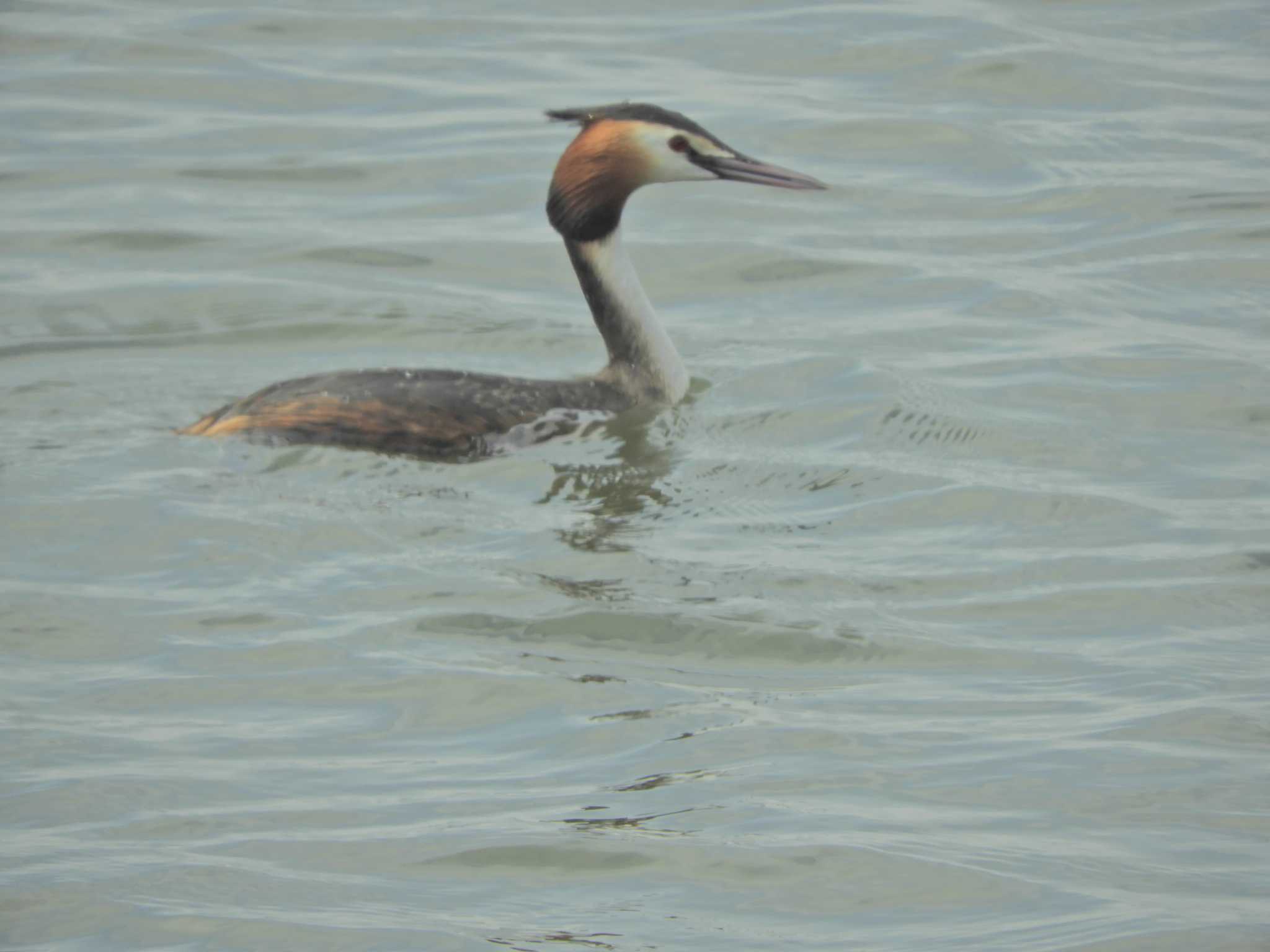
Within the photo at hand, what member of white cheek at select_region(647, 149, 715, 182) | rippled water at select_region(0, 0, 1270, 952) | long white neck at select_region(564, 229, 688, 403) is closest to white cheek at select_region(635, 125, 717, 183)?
white cheek at select_region(647, 149, 715, 182)

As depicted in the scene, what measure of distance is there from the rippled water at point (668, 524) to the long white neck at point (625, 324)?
0.65 ft

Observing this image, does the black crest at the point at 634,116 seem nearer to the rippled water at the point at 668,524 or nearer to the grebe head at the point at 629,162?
the grebe head at the point at 629,162

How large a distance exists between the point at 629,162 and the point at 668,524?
6.03 feet

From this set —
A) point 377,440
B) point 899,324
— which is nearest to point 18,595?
point 377,440

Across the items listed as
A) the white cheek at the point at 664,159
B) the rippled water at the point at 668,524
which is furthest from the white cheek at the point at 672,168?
the rippled water at the point at 668,524

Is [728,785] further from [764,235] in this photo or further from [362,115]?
[362,115]

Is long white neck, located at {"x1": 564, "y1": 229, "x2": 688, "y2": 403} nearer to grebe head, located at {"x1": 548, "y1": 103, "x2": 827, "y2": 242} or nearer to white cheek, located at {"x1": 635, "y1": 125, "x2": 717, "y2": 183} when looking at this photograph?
grebe head, located at {"x1": 548, "y1": 103, "x2": 827, "y2": 242}

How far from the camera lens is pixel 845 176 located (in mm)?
11273

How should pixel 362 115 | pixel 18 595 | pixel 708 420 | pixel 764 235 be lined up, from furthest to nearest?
pixel 362 115 → pixel 764 235 → pixel 708 420 → pixel 18 595

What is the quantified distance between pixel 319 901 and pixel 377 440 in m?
3.17

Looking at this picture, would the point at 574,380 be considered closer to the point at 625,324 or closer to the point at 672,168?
the point at 625,324

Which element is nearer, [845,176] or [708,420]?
[708,420]

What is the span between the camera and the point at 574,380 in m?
Result: 8.16

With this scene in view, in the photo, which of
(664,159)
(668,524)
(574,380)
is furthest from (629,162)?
(668,524)
